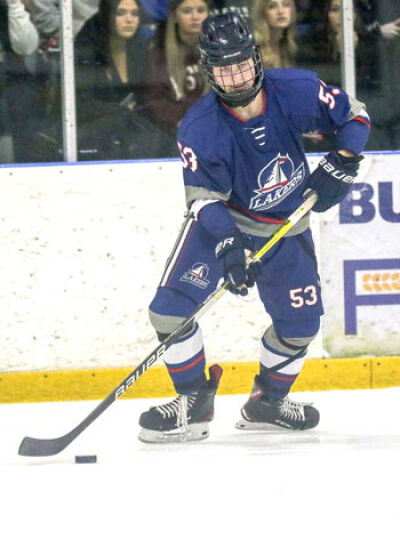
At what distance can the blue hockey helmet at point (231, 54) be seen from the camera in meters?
2.81

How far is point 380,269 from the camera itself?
12.9 ft

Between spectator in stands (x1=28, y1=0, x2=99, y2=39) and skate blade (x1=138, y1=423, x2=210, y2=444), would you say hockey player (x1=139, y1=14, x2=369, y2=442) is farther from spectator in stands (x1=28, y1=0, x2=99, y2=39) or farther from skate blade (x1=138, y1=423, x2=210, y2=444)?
spectator in stands (x1=28, y1=0, x2=99, y2=39)

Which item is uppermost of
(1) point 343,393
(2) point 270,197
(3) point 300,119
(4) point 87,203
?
(3) point 300,119

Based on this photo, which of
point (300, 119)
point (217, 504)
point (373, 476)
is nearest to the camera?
point (217, 504)

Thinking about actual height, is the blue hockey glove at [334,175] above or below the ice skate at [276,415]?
above

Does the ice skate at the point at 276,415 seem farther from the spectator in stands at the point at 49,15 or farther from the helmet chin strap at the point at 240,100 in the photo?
the spectator in stands at the point at 49,15

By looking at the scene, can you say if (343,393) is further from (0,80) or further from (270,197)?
(0,80)

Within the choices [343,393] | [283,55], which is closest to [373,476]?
[343,393]

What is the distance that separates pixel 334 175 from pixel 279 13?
47.6 inches

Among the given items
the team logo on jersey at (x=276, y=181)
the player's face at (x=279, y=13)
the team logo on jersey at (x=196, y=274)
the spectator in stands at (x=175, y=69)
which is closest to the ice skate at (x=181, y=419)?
the team logo on jersey at (x=196, y=274)

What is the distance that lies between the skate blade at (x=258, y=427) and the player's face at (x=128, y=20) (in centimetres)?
149

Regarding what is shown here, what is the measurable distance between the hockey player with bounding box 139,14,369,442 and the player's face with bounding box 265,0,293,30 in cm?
99

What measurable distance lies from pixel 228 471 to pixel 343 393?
1.28 meters

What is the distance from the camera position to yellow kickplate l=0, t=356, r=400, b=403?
3.82 metres
